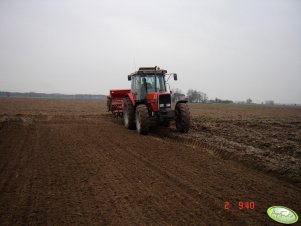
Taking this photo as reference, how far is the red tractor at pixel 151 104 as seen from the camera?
36.2 feet

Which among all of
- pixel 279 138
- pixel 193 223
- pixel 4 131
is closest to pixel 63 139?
pixel 4 131

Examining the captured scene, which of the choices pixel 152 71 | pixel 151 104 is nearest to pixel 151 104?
pixel 151 104

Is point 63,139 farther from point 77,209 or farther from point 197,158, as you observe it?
point 77,209

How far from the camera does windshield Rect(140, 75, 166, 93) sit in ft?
A: 38.4

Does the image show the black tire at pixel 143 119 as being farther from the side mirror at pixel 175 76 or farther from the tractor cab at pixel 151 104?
the side mirror at pixel 175 76

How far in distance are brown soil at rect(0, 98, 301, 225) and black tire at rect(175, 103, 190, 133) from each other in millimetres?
1767

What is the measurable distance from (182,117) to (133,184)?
5862 mm

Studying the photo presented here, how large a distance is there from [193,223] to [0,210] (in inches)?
114

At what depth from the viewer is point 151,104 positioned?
1128 cm

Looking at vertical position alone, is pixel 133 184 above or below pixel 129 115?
below
